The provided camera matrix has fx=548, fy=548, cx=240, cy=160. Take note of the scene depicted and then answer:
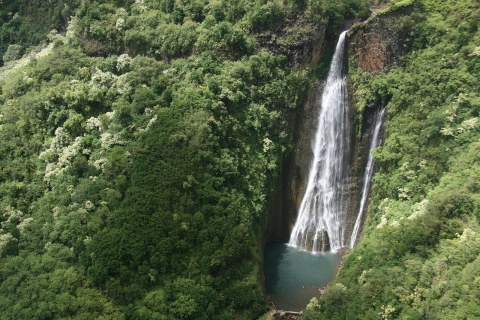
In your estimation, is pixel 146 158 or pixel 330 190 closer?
pixel 146 158

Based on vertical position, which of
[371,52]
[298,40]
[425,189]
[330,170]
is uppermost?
[298,40]

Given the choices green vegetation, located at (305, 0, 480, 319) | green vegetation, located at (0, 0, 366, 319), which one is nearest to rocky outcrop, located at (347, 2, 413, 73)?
green vegetation, located at (305, 0, 480, 319)

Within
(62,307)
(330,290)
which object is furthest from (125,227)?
(330,290)

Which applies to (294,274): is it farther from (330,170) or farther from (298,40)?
(298,40)

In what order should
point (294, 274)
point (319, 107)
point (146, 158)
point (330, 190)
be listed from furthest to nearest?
1. point (319, 107)
2. point (330, 190)
3. point (294, 274)
4. point (146, 158)

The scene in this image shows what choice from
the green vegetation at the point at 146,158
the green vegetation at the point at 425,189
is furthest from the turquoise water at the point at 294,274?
the green vegetation at the point at 425,189

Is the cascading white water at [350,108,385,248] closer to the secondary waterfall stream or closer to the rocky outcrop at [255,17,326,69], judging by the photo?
the secondary waterfall stream

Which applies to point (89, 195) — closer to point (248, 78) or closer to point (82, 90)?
point (82, 90)

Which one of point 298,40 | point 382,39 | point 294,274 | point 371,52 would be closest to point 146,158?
point 294,274
